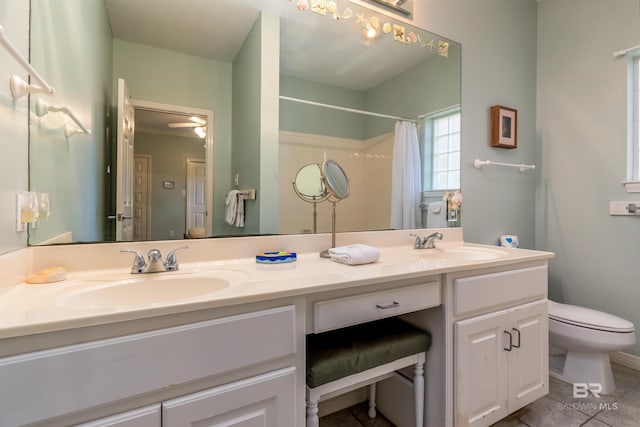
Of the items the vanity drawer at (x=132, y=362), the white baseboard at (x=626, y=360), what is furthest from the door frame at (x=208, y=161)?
the white baseboard at (x=626, y=360)

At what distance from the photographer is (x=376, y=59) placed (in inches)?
69.8

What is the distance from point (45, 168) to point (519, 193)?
2.72 m

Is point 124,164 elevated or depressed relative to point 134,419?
elevated

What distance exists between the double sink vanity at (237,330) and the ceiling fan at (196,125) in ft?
1.52

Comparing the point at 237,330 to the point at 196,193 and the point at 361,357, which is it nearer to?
the point at 361,357

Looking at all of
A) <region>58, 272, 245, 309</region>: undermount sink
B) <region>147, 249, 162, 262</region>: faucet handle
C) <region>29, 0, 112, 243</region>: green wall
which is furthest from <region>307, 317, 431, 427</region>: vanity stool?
<region>29, 0, 112, 243</region>: green wall

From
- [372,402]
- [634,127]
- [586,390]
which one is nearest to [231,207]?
[372,402]

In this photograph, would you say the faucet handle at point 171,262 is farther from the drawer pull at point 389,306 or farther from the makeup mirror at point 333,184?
the drawer pull at point 389,306

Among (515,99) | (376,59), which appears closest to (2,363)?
(376,59)

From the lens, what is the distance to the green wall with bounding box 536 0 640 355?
1911 millimetres

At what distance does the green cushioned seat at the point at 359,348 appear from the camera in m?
1.00

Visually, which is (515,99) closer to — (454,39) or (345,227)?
(454,39)

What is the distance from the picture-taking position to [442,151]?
1.95 meters

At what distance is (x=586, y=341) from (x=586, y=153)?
4.18 ft
